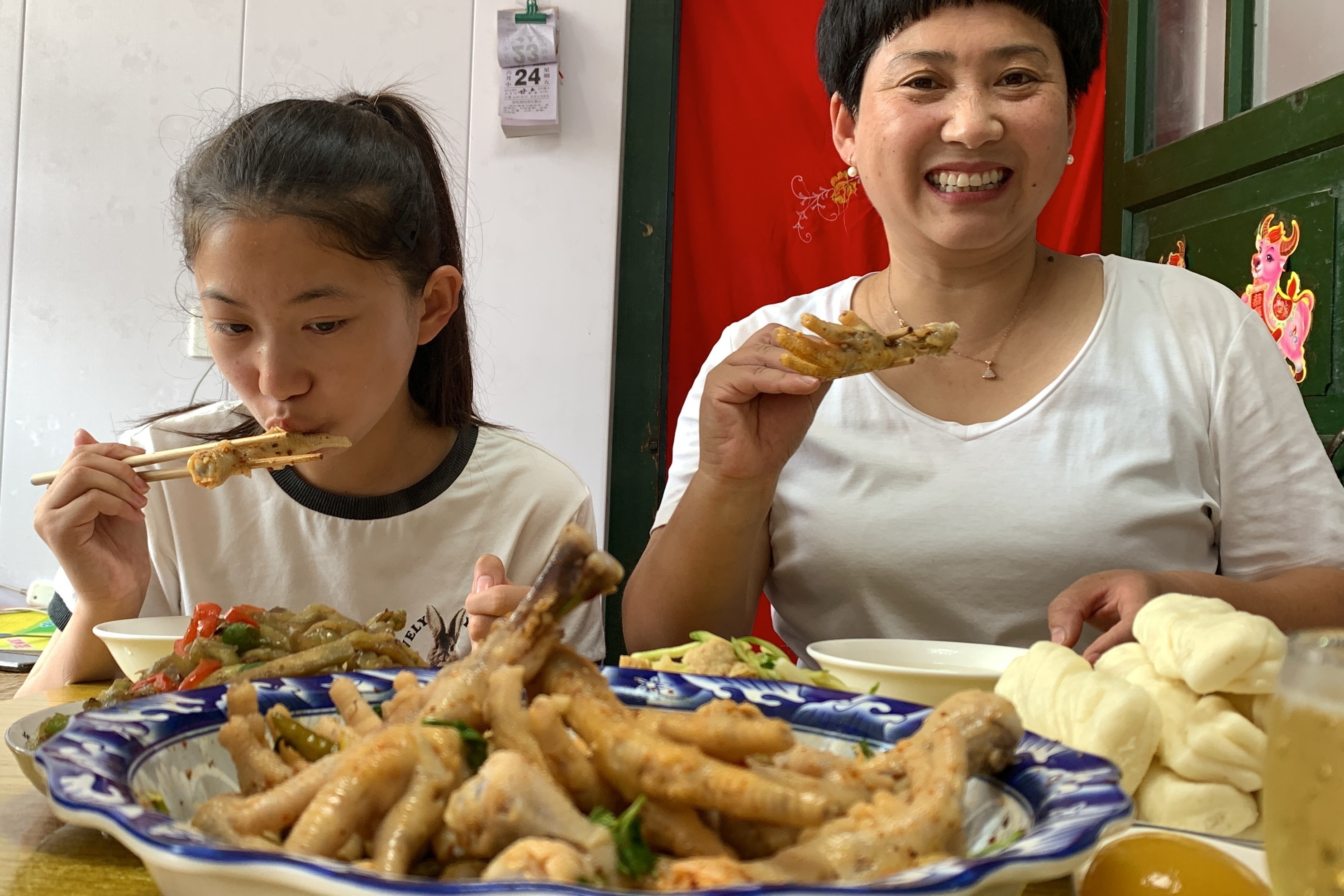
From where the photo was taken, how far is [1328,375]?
2764mm

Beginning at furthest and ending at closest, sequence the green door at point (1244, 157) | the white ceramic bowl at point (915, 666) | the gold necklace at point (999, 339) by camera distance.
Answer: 1. the green door at point (1244, 157)
2. the gold necklace at point (999, 339)
3. the white ceramic bowl at point (915, 666)

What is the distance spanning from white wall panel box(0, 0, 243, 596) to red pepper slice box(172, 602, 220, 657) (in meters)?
3.13

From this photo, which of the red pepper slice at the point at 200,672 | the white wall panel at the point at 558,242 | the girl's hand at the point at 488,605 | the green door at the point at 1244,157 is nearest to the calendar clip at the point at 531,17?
the white wall panel at the point at 558,242

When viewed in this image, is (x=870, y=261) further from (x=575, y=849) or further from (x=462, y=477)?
(x=575, y=849)

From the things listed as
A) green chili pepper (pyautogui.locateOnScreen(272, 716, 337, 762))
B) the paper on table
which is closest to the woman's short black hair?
green chili pepper (pyautogui.locateOnScreen(272, 716, 337, 762))

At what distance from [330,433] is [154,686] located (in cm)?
78

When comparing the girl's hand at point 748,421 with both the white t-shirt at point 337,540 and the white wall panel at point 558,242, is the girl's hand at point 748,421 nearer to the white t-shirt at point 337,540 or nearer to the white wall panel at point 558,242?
the white t-shirt at point 337,540

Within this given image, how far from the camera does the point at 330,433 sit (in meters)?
1.68

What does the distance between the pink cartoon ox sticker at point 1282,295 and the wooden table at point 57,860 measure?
269 centimetres

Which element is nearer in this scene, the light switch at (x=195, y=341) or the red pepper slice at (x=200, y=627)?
the red pepper slice at (x=200, y=627)

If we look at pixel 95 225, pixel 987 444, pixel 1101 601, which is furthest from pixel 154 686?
pixel 95 225

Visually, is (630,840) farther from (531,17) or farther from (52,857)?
(531,17)

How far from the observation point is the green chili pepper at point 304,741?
66 cm

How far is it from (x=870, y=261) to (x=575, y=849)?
3474 mm
